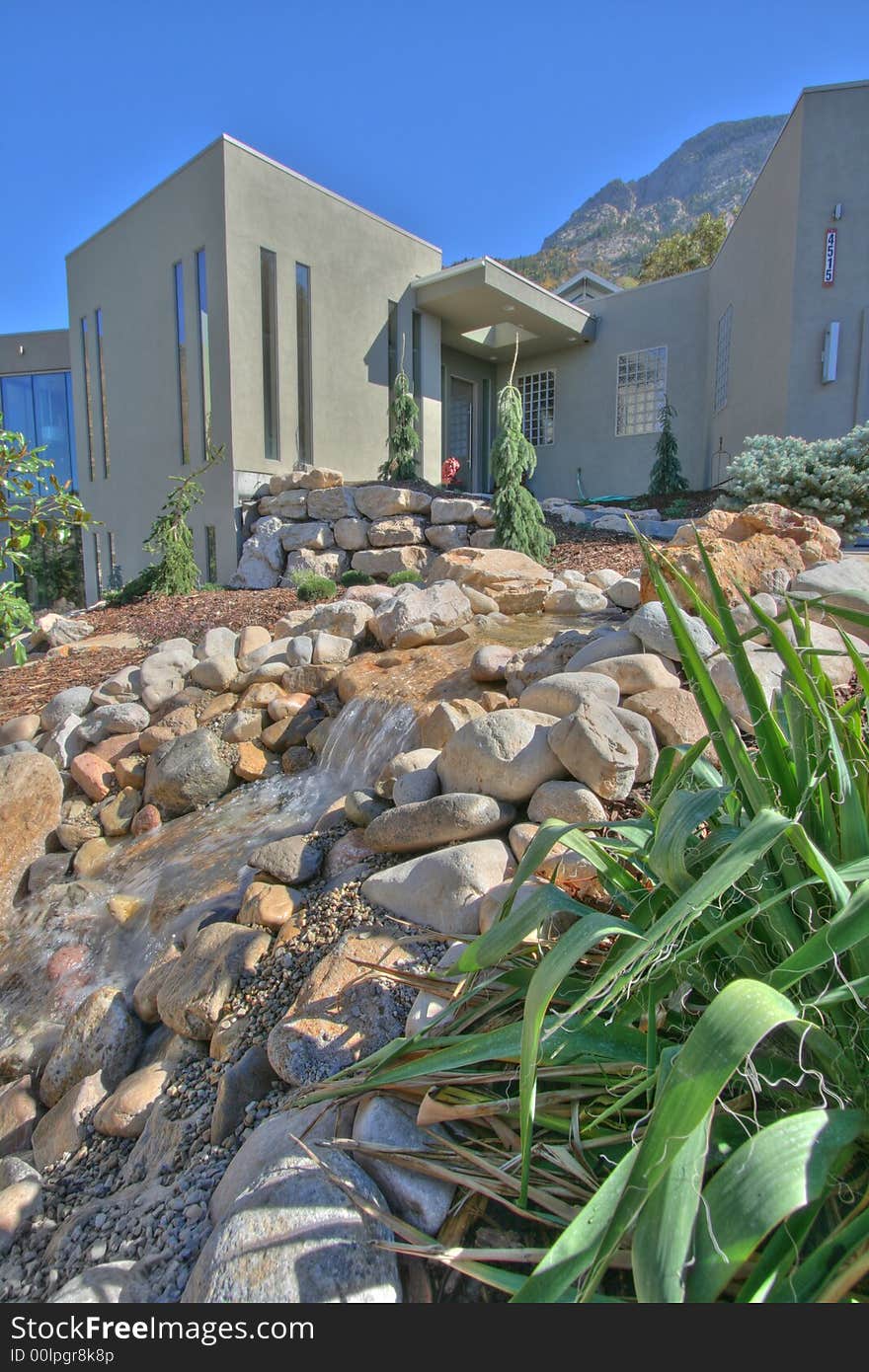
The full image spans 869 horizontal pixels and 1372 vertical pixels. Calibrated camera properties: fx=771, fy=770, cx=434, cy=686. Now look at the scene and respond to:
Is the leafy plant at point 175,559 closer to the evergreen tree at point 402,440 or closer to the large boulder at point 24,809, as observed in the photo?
the evergreen tree at point 402,440

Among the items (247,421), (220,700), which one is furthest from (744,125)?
(220,700)

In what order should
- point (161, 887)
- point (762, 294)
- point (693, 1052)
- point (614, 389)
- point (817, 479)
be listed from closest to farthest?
point (693, 1052) → point (161, 887) → point (817, 479) → point (762, 294) → point (614, 389)

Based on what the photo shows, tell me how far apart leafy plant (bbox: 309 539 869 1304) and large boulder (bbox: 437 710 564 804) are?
4.02 feet

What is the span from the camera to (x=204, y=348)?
13.0 m

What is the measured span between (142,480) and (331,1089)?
50.4ft

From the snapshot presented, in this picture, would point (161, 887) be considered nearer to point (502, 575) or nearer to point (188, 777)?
point (188, 777)

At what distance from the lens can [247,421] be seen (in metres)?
12.3

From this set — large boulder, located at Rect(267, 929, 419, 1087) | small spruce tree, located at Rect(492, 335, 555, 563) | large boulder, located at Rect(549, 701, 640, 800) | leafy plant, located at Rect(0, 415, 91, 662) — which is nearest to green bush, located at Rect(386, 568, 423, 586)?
small spruce tree, located at Rect(492, 335, 555, 563)

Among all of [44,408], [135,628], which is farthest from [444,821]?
[44,408]

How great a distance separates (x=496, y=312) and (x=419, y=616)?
37.0 feet

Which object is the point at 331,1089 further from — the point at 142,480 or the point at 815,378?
the point at 142,480

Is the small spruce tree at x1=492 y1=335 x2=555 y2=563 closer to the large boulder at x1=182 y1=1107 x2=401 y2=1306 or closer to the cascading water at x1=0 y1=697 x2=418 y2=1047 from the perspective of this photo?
the cascading water at x1=0 y1=697 x2=418 y2=1047

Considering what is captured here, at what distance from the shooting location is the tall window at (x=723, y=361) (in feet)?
45.1

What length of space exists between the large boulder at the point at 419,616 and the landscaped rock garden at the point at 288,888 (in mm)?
25
